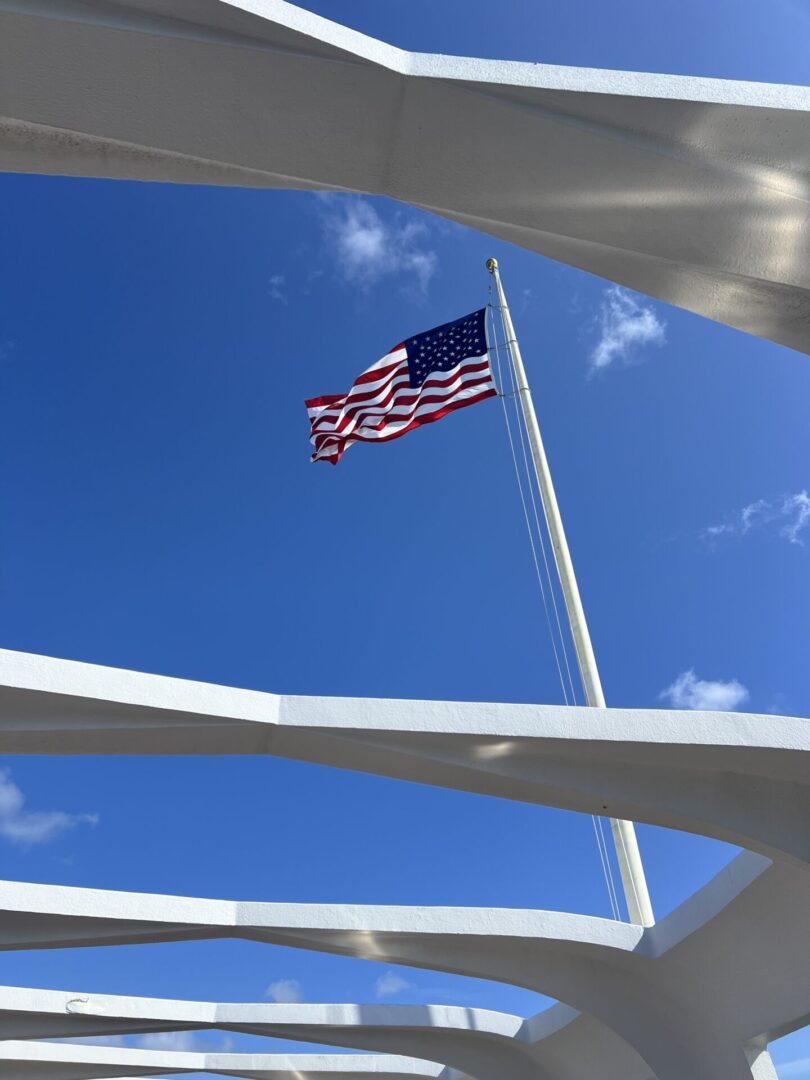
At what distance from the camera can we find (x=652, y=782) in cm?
775

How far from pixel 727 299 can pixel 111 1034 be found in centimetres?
1501

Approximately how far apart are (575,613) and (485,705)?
18.3 feet

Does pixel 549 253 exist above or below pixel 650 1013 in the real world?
above

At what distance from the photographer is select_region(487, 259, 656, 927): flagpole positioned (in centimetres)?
1145

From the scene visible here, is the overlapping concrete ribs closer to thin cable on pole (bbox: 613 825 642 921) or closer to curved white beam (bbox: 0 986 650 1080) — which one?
curved white beam (bbox: 0 986 650 1080)

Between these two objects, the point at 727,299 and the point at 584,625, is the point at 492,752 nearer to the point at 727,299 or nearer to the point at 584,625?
the point at 727,299

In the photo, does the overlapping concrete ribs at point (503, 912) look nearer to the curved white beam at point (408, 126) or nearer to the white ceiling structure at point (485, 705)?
the white ceiling structure at point (485, 705)

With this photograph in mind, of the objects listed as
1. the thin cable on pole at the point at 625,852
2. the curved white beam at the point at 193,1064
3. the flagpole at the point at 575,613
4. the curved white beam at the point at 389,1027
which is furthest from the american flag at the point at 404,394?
the curved white beam at the point at 193,1064

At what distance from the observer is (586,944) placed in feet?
35.8

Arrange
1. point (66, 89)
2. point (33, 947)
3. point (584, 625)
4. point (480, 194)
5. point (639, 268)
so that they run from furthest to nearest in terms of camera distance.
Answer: point (584, 625) → point (33, 947) → point (639, 268) → point (480, 194) → point (66, 89)

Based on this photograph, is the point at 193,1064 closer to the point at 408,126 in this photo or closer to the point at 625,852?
the point at 625,852

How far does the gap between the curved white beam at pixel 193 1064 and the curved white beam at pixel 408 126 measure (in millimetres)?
16667

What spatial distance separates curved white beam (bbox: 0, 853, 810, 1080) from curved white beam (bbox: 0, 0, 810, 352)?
7421 mm

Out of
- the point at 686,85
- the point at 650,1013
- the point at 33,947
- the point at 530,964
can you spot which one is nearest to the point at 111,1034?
the point at 33,947
